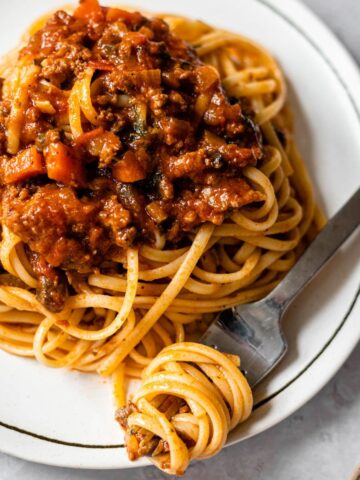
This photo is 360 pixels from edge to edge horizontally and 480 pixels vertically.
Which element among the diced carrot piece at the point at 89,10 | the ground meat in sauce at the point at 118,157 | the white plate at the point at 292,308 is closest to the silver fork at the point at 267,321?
the white plate at the point at 292,308

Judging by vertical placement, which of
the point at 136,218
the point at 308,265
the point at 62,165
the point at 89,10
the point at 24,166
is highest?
the point at 89,10

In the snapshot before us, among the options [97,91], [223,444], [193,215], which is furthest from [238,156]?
[223,444]

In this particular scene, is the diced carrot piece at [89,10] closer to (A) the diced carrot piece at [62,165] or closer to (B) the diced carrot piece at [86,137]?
(B) the diced carrot piece at [86,137]

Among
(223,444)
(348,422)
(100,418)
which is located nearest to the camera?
(223,444)

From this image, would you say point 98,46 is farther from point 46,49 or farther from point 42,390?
point 42,390

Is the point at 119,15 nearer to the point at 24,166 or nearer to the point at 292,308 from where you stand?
the point at 24,166

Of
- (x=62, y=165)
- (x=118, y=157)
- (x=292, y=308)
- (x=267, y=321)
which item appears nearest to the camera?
(x=62, y=165)

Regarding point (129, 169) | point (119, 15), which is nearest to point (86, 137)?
point (129, 169)
